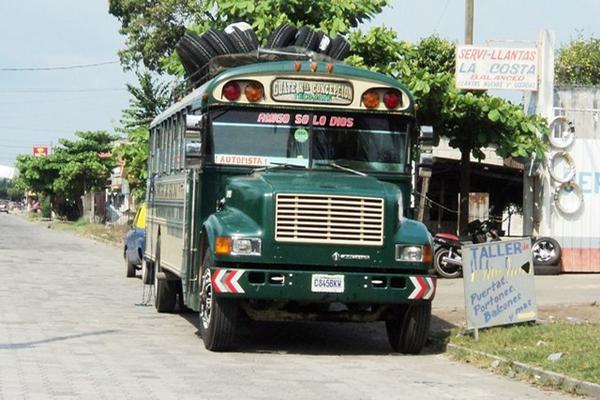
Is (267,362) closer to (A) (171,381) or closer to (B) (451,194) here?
(A) (171,381)

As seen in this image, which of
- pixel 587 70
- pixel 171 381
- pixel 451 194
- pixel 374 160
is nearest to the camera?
pixel 171 381

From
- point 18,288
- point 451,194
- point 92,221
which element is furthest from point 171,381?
point 92,221

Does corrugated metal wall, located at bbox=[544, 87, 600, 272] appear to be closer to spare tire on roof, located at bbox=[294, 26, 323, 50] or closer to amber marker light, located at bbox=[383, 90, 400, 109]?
spare tire on roof, located at bbox=[294, 26, 323, 50]

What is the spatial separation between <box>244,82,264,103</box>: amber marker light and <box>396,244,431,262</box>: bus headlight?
7.85ft

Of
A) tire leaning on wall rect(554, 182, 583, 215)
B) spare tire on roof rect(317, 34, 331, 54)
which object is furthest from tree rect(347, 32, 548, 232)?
spare tire on roof rect(317, 34, 331, 54)

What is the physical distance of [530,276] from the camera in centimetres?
1384

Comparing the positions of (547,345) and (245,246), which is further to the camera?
(547,345)

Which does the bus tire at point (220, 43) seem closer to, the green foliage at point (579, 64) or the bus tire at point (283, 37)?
the bus tire at point (283, 37)

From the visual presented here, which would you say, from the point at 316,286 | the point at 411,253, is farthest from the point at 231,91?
the point at 411,253

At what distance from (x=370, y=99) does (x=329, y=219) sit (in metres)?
1.84

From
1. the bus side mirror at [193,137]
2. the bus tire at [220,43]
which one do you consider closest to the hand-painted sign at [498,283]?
the bus side mirror at [193,137]

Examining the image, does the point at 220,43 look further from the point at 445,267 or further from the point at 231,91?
the point at 445,267

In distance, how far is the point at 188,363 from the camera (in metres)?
11.5

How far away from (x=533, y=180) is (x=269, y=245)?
45.5ft
